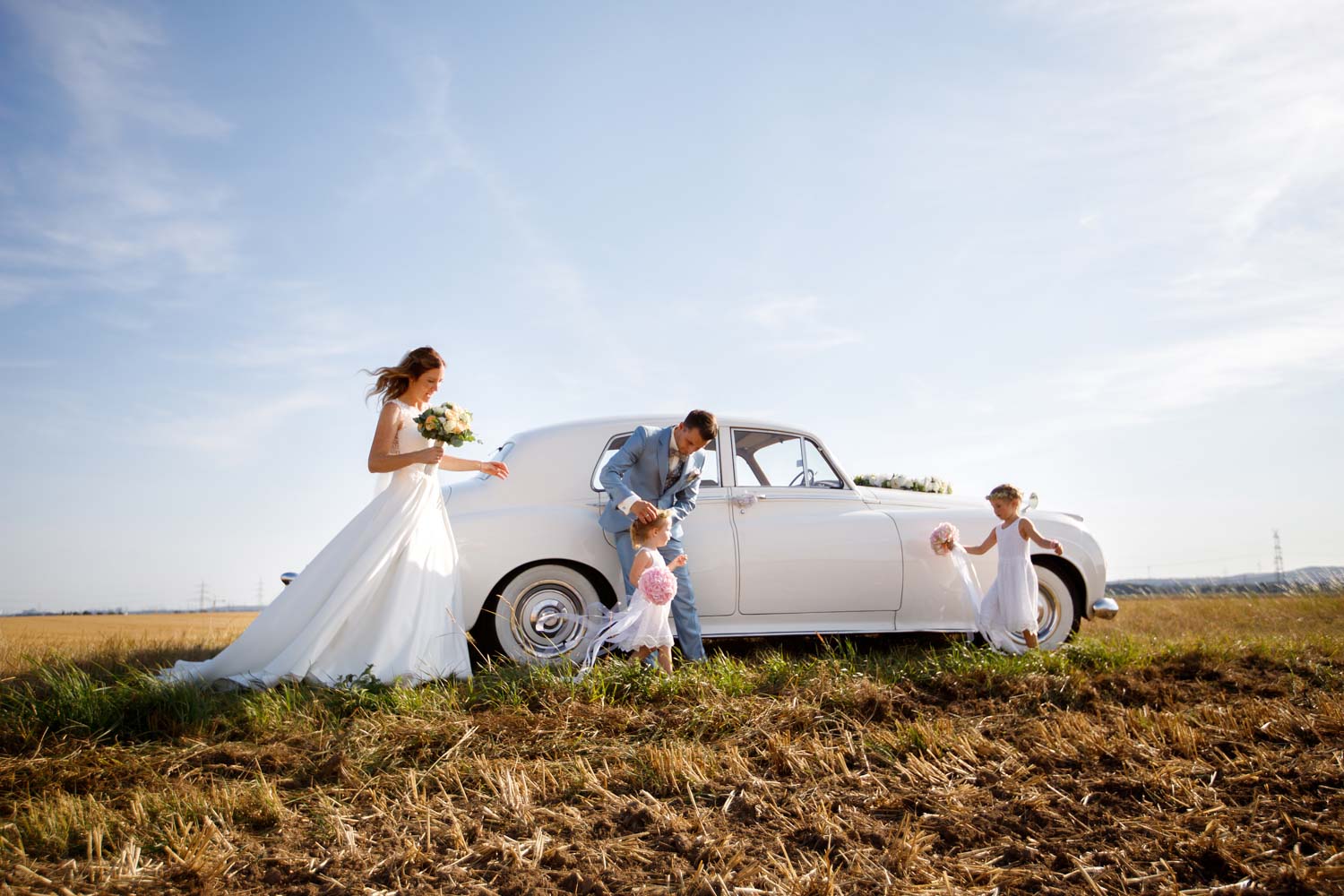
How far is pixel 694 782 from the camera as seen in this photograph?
11.2 ft

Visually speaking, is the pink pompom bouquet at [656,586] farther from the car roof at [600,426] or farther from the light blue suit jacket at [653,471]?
the car roof at [600,426]

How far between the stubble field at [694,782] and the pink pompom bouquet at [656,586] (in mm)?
417

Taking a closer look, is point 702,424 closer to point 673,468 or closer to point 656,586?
point 673,468

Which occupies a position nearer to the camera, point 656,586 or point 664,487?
point 656,586

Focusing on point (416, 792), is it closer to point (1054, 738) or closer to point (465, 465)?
point (465, 465)

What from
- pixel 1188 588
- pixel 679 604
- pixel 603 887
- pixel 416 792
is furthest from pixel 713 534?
pixel 1188 588

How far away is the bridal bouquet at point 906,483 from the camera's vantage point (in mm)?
6730

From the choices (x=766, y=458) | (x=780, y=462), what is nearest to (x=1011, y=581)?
(x=780, y=462)

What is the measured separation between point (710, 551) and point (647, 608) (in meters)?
0.85

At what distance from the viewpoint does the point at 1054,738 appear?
399 centimetres

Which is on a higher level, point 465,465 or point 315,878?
point 465,465

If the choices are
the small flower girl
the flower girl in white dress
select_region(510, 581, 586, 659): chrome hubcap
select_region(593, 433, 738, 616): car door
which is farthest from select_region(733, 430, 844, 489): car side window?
select_region(510, 581, 586, 659): chrome hubcap

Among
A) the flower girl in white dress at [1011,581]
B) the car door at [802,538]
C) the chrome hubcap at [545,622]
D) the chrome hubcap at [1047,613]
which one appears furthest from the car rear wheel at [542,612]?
the chrome hubcap at [1047,613]

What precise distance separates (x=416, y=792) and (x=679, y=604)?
94.0 inches
